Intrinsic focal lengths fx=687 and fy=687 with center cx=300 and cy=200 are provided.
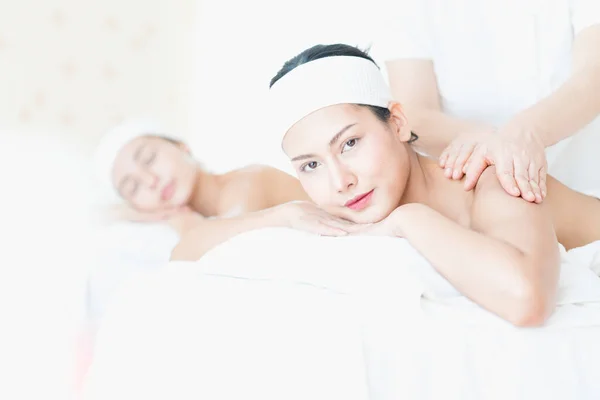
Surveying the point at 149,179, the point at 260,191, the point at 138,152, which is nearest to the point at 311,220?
the point at 260,191

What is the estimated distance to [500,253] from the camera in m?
1.07

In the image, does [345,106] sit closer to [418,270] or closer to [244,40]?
[418,270]

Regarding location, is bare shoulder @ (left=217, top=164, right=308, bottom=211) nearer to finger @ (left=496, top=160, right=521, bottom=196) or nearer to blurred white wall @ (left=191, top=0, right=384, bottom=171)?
blurred white wall @ (left=191, top=0, right=384, bottom=171)

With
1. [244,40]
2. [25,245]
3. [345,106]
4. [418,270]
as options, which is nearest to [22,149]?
[25,245]

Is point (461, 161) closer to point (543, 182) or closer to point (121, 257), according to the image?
A: point (543, 182)

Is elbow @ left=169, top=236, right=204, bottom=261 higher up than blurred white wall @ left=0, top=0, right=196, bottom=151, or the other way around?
blurred white wall @ left=0, top=0, right=196, bottom=151

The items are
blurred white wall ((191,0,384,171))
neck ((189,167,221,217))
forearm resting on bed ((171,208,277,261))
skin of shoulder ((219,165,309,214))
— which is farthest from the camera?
blurred white wall ((191,0,384,171))

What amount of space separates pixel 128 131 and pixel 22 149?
0.81m

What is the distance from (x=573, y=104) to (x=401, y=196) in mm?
476

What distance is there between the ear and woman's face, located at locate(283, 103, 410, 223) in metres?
0.05

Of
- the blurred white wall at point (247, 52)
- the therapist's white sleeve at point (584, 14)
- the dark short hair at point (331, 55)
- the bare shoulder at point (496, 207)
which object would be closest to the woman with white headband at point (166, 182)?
the blurred white wall at point (247, 52)

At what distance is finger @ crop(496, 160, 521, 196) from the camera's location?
1.21m

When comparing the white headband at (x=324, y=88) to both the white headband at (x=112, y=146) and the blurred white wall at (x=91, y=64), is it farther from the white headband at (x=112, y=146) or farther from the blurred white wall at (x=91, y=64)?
the blurred white wall at (x=91, y=64)

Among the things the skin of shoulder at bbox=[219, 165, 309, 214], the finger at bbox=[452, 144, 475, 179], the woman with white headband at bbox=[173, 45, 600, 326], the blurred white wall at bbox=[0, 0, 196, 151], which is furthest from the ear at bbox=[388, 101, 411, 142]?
the blurred white wall at bbox=[0, 0, 196, 151]
